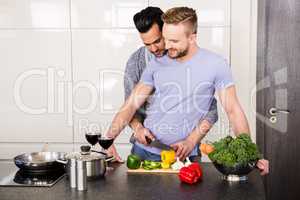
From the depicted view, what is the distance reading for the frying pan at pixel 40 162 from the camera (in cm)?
235

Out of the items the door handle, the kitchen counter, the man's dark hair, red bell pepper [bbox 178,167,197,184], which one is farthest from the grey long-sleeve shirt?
red bell pepper [bbox 178,167,197,184]

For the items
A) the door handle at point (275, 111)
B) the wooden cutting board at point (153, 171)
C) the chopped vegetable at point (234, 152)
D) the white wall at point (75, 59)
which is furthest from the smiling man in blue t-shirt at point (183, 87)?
the chopped vegetable at point (234, 152)

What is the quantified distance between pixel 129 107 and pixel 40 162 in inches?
50.1

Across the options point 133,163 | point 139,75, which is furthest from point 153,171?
point 139,75

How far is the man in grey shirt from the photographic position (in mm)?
3371

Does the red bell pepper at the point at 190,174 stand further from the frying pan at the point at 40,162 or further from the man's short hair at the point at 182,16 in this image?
the man's short hair at the point at 182,16

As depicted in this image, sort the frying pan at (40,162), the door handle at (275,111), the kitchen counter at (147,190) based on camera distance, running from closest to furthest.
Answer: the kitchen counter at (147,190)
the frying pan at (40,162)
the door handle at (275,111)

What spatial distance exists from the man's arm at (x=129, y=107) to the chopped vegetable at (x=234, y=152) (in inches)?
50.1

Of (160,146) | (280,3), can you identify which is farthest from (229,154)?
(280,3)

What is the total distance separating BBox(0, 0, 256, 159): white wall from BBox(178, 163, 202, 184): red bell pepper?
136cm

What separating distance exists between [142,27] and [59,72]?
0.70 metres

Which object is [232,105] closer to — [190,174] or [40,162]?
[190,174]

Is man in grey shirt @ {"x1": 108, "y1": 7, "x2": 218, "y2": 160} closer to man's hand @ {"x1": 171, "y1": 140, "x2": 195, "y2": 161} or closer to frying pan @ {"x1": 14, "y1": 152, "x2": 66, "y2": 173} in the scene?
man's hand @ {"x1": 171, "y1": 140, "x2": 195, "y2": 161}

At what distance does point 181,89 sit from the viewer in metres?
3.41
